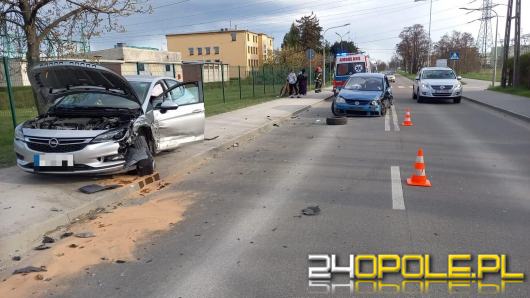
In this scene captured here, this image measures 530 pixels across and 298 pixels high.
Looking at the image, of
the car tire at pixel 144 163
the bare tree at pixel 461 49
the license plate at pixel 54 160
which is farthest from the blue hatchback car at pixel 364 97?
the bare tree at pixel 461 49

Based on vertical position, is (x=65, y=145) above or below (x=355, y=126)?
above

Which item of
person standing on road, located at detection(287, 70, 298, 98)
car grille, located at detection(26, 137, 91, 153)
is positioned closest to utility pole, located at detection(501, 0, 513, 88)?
person standing on road, located at detection(287, 70, 298, 98)

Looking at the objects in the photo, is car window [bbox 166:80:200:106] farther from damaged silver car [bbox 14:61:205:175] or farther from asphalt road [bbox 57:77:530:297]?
asphalt road [bbox 57:77:530:297]

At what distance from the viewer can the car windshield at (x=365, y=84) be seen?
16359 millimetres

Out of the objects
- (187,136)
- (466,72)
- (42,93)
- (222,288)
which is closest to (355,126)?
(187,136)

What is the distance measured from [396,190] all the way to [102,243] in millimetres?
3920

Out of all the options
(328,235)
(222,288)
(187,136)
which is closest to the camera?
(222,288)

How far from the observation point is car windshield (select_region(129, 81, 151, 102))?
25.4 ft

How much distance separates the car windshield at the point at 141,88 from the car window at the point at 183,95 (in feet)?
1.71

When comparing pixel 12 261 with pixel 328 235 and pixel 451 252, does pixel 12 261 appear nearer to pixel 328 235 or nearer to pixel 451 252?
pixel 328 235

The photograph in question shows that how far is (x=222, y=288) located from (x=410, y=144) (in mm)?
7635

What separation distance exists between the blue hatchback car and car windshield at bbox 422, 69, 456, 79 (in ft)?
20.3

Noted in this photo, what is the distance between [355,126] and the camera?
13578 mm

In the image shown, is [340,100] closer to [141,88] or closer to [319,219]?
[141,88]
